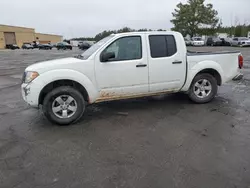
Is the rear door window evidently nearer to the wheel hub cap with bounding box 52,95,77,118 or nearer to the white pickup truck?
the white pickup truck

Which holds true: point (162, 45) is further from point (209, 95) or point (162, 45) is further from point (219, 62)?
point (209, 95)

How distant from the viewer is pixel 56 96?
13.8 feet

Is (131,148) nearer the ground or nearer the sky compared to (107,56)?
nearer the ground

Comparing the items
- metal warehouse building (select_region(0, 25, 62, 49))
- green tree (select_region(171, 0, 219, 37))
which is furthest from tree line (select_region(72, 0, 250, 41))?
metal warehouse building (select_region(0, 25, 62, 49))

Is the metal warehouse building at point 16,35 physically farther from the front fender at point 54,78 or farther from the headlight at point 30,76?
the front fender at point 54,78

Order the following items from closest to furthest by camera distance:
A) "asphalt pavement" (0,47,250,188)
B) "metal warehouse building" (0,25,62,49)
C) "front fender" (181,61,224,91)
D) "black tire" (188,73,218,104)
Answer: "asphalt pavement" (0,47,250,188) < "front fender" (181,61,224,91) < "black tire" (188,73,218,104) < "metal warehouse building" (0,25,62,49)

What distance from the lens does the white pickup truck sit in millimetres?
4184

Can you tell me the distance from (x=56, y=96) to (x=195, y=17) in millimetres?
55914

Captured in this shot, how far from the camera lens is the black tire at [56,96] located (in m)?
4.18

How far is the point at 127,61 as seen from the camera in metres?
4.59

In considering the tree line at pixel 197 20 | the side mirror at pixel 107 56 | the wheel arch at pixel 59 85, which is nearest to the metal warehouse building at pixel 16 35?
the tree line at pixel 197 20

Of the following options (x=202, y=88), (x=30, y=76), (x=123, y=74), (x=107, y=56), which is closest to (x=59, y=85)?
(x=30, y=76)

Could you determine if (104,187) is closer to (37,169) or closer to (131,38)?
(37,169)

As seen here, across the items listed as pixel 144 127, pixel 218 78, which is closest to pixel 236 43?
pixel 218 78
